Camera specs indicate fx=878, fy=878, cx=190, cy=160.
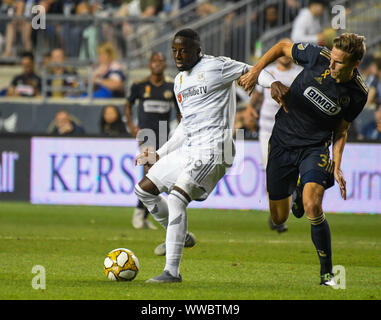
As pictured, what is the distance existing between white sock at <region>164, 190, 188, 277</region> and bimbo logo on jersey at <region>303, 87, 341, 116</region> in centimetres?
144

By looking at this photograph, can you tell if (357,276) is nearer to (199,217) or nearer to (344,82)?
(344,82)

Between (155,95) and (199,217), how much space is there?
266cm

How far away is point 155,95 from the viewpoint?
13.1 metres

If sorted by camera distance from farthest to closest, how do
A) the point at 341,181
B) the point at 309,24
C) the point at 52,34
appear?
the point at 52,34 → the point at 309,24 → the point at 341,181

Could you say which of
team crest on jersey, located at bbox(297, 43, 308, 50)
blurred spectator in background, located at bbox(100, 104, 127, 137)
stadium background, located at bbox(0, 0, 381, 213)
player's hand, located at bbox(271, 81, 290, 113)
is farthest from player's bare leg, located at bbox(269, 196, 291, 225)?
blurred spectator in background, located at bbox(100, 104, 127, 137)

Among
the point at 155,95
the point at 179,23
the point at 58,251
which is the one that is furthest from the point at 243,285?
the point at 179,23

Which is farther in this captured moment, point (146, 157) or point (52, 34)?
point (52, 34)

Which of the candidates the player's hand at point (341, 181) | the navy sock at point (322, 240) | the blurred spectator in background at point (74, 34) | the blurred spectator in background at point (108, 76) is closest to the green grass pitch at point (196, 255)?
the navy sock at point (322, 240)

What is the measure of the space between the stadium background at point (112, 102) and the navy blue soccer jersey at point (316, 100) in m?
7.39

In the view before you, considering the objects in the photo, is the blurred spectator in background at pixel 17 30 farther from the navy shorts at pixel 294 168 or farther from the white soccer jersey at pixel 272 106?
the navy shorts at pixel 294 168

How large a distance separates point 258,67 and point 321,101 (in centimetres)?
64

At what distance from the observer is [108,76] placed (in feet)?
63.3

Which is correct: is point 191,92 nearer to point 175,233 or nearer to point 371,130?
point 175,233

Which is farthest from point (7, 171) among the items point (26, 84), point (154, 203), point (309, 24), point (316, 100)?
point (316, 100)
